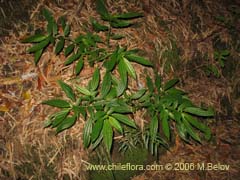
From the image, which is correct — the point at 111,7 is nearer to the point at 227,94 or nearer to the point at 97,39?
the point at 97,39

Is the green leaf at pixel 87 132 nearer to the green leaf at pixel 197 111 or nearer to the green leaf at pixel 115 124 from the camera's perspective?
the green leaf at pixel 115 124

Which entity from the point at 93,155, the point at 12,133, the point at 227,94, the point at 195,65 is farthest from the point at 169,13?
the point at 12,133

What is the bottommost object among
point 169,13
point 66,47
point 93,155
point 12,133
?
point 93,155

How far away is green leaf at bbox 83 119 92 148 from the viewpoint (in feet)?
6.22

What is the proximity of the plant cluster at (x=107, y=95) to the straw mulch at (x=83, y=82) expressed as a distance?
0.12 metres

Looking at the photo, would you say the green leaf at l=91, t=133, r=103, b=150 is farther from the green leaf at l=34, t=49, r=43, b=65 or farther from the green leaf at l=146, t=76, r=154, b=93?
the green leaf at l=34, t=49, r=43, b=65

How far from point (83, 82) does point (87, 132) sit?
0.45 metres

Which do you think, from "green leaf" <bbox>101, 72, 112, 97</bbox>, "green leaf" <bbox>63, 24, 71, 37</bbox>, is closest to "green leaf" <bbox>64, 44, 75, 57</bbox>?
"green leaf" <bbox>63, 24, 71, 37</bbox>

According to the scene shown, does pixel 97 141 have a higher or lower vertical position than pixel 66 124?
lower

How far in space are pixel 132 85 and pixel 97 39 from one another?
49 centimetres

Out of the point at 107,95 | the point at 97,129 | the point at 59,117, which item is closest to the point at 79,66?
the point at 107,95

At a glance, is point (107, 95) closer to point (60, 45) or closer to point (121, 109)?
point (121, 109)

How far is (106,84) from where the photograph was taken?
77.9 inches

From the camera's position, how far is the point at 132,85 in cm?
221
